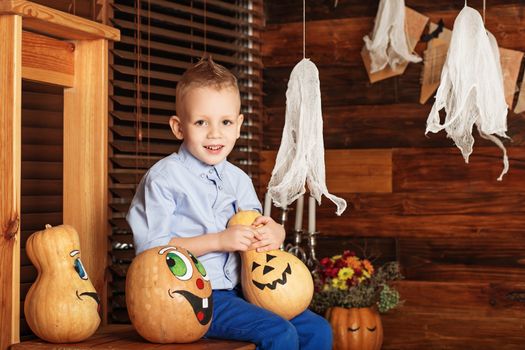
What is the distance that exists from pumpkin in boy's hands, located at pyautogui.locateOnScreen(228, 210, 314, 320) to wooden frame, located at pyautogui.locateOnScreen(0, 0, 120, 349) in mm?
480

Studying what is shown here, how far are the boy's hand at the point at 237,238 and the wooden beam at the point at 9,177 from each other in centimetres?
47

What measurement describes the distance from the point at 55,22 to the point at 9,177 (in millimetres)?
396

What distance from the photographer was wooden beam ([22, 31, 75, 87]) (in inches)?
86.8

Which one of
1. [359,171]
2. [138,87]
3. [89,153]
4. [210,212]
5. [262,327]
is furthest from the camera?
[359,171]

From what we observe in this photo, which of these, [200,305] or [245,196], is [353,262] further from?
[200,305]

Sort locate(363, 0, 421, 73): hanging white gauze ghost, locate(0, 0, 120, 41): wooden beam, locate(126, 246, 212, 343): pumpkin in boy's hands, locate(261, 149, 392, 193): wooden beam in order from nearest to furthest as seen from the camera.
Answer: locate(126, 246, 212, 343): pumpkin in boy's hands → locate(0, 0, 120, 41): wooden beam → locate(363, 0, 421, 73): hanging white gauze ghost → locate(261, 149, 392, 193): wooden beam

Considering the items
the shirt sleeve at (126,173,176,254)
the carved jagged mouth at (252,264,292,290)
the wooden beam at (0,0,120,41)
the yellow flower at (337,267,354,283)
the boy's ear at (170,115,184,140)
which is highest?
the wooden beam at (0,0,120,41)

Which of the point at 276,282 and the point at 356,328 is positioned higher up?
the point at 276,282

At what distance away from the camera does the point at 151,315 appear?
1923mm

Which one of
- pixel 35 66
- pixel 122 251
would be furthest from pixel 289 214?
pixel 35 66

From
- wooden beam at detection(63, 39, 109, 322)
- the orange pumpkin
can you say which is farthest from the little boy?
the orange pumpkin

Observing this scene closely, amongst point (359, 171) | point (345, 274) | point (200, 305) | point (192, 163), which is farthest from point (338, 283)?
point (200, 305)

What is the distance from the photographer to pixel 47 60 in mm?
2270

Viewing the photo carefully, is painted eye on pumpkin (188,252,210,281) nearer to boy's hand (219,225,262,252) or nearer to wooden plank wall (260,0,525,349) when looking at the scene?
boy's hand (219,225,262,252)
